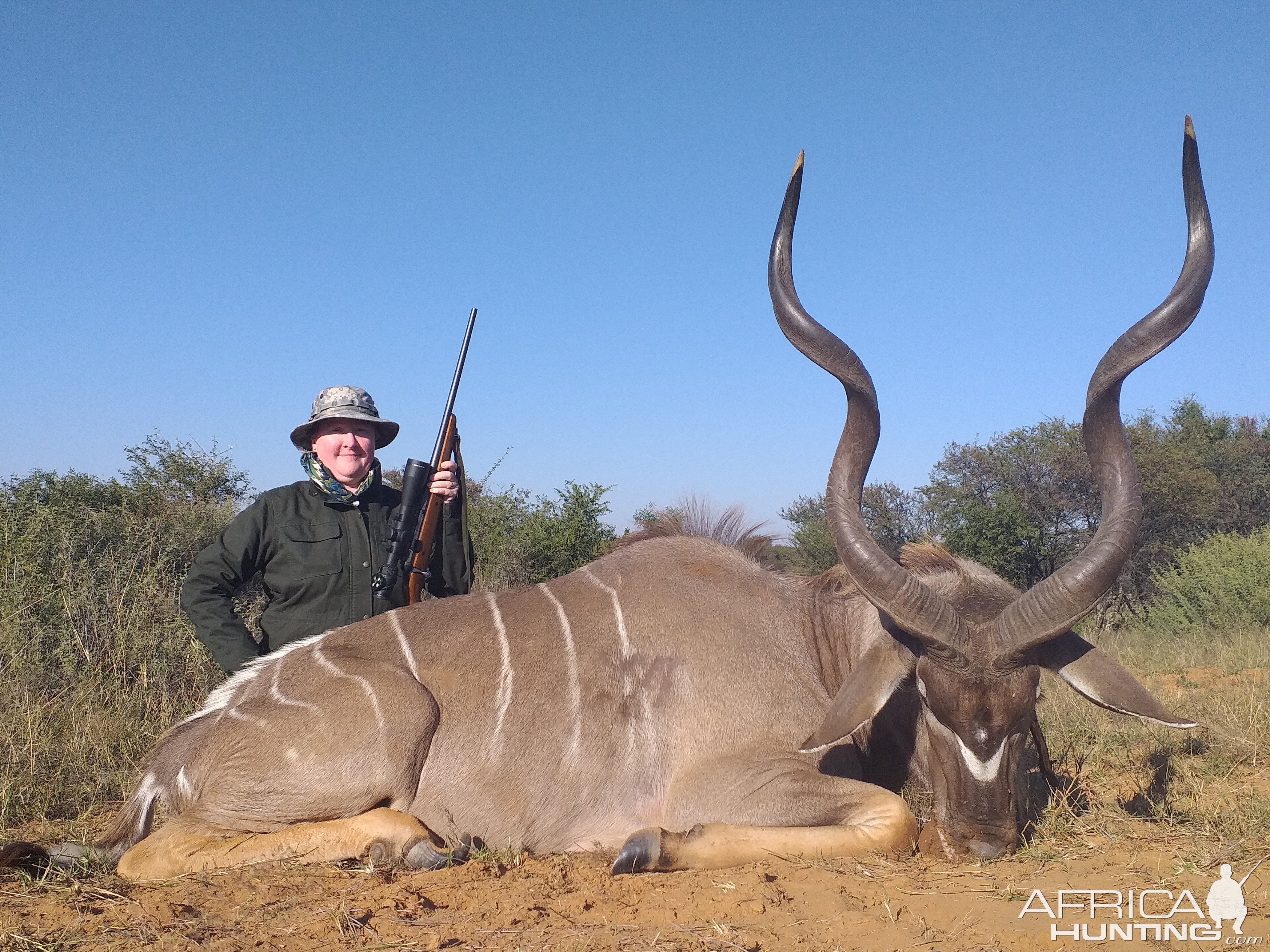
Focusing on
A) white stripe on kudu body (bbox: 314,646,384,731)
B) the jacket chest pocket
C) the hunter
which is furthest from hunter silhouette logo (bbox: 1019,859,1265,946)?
the jacket chest pocket

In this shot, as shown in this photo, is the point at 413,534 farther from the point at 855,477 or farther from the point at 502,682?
the point at 855,477

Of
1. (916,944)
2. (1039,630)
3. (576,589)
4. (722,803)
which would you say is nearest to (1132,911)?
(916,944)

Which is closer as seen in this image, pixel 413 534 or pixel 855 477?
pixel 855 477

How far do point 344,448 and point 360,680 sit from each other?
1536 mm

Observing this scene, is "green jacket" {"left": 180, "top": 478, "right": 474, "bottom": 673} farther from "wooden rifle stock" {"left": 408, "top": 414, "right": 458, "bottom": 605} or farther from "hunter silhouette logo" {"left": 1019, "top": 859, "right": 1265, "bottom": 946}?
"hunter silhouette logo" {"left": 1019, "top": 859, "right": 1265, "bottom": 946}

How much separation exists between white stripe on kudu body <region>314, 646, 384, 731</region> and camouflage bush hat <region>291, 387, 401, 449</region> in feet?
4.34

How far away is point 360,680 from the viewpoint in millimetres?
3457

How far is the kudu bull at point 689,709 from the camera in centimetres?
299

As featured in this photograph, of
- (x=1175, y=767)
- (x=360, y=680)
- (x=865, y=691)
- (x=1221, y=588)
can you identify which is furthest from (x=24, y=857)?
(x=1221, y=588)

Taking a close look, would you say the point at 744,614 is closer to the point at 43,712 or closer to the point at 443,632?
the point at 443,632

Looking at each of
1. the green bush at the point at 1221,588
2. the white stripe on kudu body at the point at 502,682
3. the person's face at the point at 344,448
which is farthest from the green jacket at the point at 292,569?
the green bush at the point at 1221,588

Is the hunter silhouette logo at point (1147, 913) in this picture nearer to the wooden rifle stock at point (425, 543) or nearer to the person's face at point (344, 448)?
the wooden rifle stock at point (425, 543)

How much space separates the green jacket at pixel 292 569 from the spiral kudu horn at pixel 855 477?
6.93 ft

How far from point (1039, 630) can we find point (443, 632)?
2102 mm
